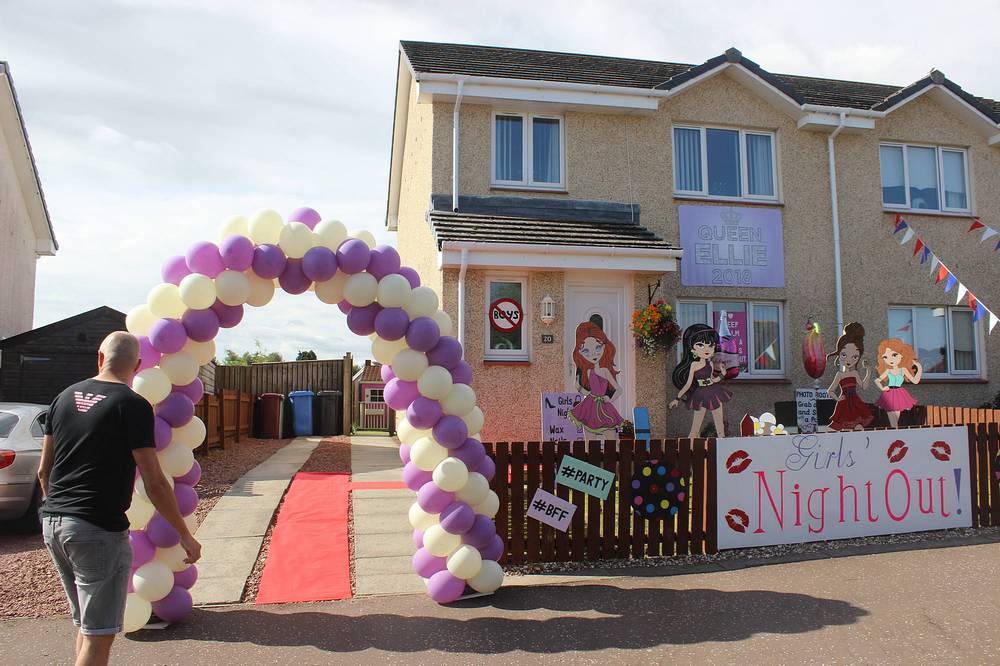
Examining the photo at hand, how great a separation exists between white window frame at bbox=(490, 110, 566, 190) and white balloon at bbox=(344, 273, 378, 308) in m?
6.88

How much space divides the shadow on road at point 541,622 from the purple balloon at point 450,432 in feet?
3.92

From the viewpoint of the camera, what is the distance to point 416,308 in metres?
5.96

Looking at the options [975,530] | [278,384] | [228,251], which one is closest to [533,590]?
[228,251]

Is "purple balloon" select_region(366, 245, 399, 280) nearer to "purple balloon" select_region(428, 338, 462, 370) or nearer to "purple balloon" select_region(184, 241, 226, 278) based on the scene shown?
"purple balloon" select_region(428, 338, 462, 370)

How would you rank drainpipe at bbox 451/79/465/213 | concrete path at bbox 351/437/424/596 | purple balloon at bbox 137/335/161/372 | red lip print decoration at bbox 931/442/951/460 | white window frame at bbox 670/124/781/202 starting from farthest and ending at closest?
white window frame at bbox 670/124/781/202 < drainpipe at bbox 451/79/465/213 < red lip print decoration at bbox 931/442/951/460 < concrete path at bbox 351/437/424/596 < purple balloon at bbox 137/335/161/372

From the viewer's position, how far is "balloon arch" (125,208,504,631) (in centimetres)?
532

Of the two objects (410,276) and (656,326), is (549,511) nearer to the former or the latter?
(410,276)

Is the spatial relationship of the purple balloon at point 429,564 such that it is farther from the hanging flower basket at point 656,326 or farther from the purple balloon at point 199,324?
the hanging flower basket at point 656,326

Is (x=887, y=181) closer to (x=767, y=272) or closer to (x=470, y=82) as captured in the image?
(x=767, y=272)

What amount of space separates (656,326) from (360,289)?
633 centimetres

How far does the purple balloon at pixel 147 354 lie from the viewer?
17.4ft

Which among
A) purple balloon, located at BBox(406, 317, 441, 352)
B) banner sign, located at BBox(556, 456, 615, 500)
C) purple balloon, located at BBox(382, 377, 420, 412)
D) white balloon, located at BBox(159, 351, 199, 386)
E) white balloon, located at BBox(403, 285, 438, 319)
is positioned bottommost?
banner sign, located at BBox(556, 456, 615, 500)

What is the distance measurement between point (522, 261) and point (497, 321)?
1.08 metres

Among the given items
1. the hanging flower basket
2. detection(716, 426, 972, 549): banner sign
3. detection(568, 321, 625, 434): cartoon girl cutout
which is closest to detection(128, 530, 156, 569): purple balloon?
detection(716, 426, 972, 549): banner sign
